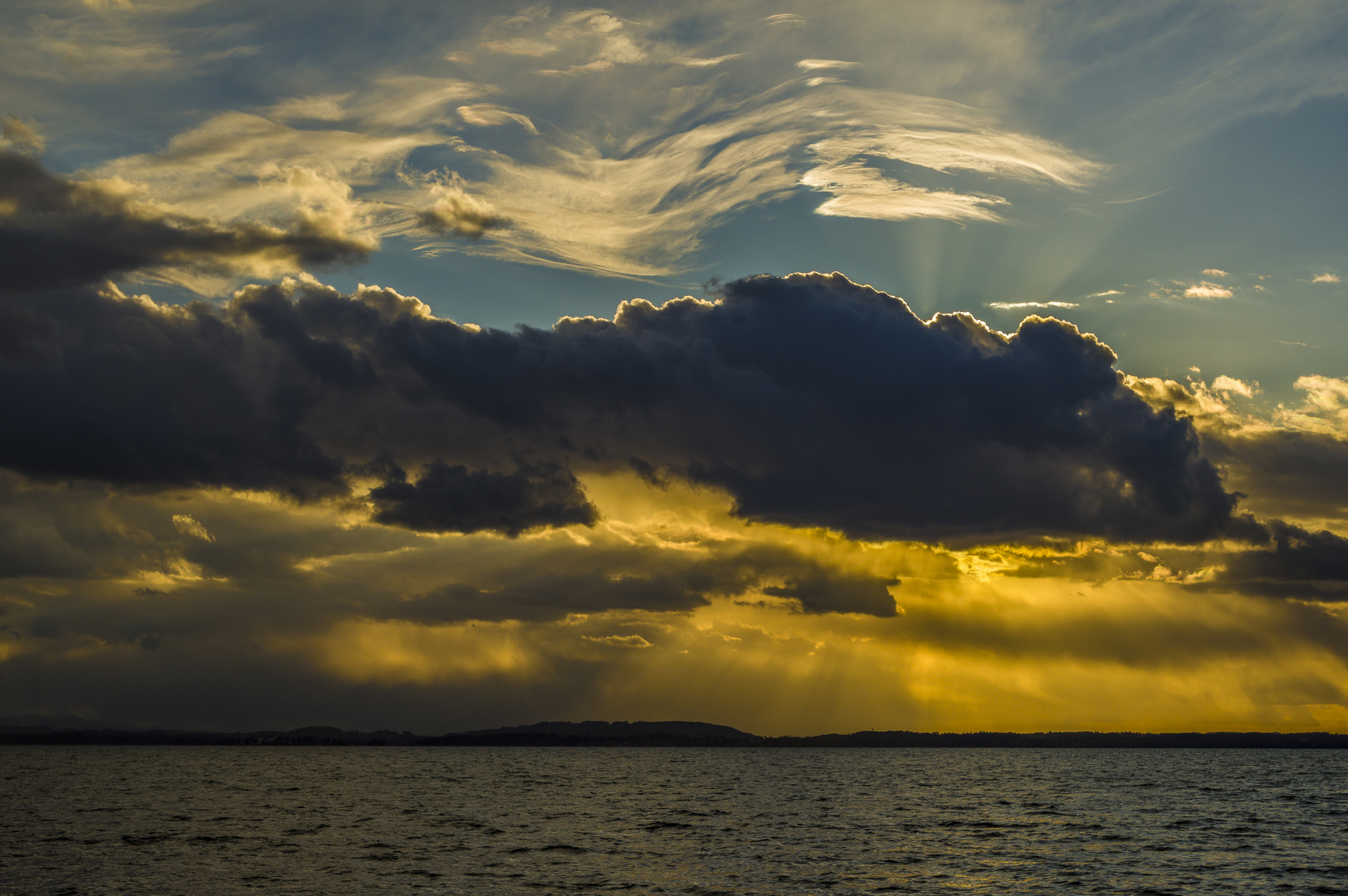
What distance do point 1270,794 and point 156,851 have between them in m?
171

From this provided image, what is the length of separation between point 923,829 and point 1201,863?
29.1m

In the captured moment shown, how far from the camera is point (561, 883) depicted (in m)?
64.9

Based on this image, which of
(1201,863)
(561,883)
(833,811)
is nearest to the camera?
(561,883)

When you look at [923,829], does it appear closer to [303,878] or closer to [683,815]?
[683,815]

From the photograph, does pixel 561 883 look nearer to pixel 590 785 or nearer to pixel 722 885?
pixel 722 885

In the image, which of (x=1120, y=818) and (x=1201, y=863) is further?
(x=1120, y=818)

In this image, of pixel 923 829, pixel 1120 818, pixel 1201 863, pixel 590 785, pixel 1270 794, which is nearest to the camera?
pixel 1201 863

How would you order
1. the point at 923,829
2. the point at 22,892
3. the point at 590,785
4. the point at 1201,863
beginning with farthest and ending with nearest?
1. the point at 590,785
2. the point at 923,829
3. the point at 1201,863
4. the point at 22,892

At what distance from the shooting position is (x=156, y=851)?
79750mm

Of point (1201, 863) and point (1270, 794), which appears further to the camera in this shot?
point (1270, 794)

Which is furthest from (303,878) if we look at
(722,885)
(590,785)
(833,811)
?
(590,785)

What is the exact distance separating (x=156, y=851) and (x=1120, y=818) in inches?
4092

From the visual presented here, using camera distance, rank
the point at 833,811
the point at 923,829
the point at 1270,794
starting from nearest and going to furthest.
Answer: the point at 923,829 < the point at 833,811 < the point at 1270,794

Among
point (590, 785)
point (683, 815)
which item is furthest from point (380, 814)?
point (590, 785)
